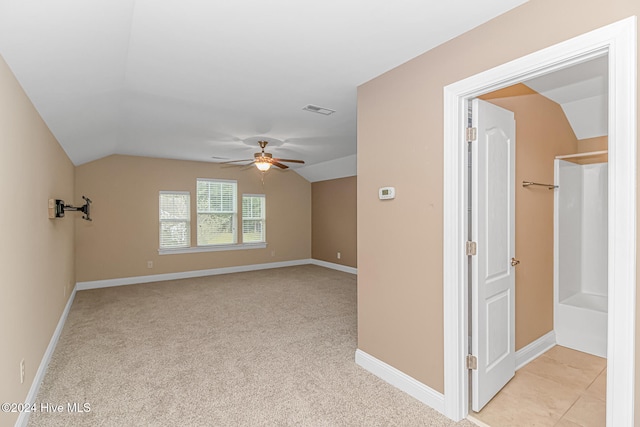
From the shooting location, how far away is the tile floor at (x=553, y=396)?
211 cm

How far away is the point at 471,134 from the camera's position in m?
2.14

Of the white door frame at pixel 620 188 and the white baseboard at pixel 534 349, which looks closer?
the white door frame at pixel 620 188

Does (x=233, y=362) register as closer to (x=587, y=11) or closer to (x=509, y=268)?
(x=509, y=268)

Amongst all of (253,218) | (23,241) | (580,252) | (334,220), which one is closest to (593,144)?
(580,252)

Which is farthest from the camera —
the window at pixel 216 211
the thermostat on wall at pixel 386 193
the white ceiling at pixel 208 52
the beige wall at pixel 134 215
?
the window at pixel 216 211

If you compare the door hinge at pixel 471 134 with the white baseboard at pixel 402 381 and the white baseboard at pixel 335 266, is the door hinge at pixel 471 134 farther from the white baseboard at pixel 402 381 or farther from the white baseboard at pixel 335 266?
the white baseboard at pixel 335 266

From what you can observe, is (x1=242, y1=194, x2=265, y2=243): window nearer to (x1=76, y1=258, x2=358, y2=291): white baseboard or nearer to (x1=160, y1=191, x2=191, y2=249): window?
(x1=76, y1=258, x2=358, y2=291): white baseboard

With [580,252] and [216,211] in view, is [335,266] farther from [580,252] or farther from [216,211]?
[580,252]

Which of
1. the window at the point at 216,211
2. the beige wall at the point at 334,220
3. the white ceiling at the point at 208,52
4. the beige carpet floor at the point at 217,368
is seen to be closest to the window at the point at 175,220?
the window at the point at 216,211

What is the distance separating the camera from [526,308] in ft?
9.58

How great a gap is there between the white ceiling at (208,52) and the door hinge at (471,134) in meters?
0.61

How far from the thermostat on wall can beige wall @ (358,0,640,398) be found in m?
0.04

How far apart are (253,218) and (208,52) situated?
5643 millimetres

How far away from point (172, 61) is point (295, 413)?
2.63m
